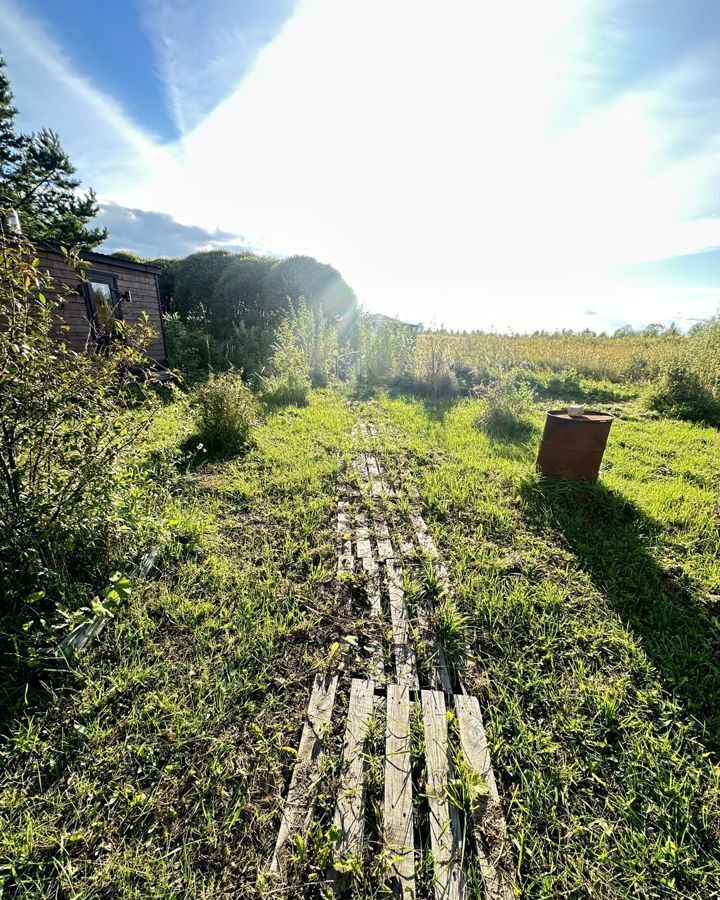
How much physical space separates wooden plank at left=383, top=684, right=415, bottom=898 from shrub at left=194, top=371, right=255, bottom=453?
352 centimetres

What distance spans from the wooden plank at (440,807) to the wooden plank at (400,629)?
13cm

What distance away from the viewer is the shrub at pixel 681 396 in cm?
665

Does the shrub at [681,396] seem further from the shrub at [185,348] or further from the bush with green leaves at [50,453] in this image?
the shrub at [185,348]

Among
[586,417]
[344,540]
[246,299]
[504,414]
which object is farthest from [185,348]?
[586,417]

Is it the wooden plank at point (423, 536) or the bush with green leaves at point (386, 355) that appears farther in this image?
the bush with green leaves at point (386, 355)

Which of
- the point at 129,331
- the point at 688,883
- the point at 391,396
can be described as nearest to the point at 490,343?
the point at 391,396

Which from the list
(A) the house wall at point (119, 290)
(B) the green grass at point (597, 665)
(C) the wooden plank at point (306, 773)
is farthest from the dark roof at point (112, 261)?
(C) the wooden plank at point (306, 773)

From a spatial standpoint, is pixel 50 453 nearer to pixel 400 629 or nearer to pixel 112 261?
pixel 400 629

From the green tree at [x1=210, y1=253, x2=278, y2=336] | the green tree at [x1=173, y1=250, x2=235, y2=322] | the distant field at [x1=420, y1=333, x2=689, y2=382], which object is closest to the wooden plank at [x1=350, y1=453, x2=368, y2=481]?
the distant field at [x1=420, y1=333, x2=689, y2=382]

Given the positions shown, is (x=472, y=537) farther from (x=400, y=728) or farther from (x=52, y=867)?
(x=52, y=867)

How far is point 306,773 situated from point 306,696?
0.33 meters

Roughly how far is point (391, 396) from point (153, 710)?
6.89 metres

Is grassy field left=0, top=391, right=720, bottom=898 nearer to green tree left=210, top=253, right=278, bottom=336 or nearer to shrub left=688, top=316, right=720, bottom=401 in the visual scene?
shrub left=688, top=316, right=720, bottom=401

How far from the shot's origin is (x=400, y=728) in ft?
5.50
